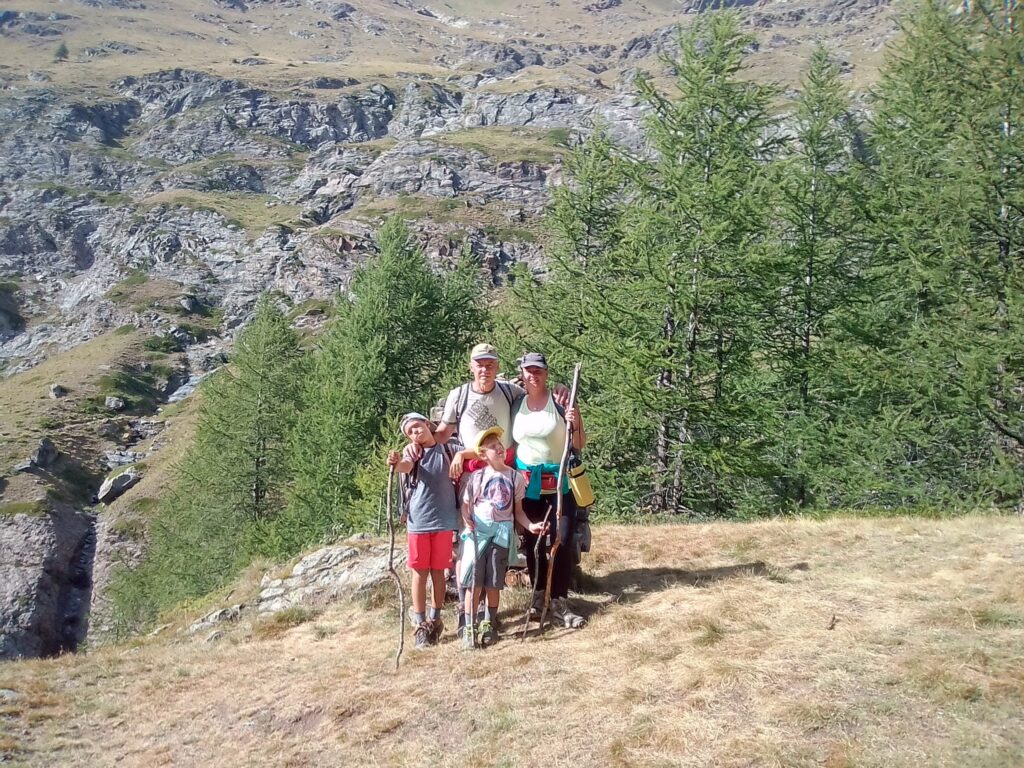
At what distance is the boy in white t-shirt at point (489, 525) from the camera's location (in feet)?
19.6

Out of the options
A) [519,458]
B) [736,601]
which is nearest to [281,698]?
[519,458]

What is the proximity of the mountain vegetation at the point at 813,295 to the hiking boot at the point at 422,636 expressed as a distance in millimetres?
6342

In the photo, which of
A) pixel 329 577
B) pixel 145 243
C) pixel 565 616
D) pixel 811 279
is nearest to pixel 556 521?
pixel 565 616

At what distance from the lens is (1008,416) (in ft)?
35.8

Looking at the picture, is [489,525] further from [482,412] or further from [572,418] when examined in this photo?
[572,418]

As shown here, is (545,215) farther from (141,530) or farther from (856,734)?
(141,530)

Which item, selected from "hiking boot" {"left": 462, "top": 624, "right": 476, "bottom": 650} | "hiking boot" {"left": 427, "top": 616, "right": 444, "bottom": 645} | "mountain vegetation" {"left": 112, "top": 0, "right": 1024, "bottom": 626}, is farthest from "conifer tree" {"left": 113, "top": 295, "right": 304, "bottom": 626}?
"hiking boot" {"left": 462, "top": 624, "right": 476, "bottom": 650}

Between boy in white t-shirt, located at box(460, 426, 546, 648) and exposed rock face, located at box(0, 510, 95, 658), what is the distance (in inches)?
1505

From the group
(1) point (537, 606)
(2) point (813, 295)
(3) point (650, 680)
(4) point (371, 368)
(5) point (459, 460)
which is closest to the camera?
(3) point (650, 680)

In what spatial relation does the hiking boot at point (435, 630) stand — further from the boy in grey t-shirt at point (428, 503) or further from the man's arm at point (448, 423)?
the man's arm at point (448, 423)

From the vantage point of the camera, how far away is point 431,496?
6180 mm

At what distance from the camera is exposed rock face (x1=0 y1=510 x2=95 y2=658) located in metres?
36.5

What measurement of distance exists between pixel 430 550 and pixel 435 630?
0.83m

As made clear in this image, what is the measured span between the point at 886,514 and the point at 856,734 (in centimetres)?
754
